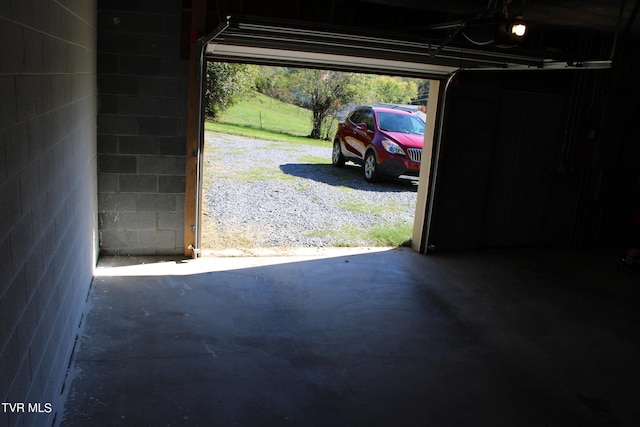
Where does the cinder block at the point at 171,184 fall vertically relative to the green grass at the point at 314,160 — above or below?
above

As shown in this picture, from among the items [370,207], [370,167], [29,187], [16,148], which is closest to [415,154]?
[370,167]

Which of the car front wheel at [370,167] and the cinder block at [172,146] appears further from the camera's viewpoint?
the car front wheel at [370,167]

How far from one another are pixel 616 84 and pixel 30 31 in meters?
6.68

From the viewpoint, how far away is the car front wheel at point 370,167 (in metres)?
10.4

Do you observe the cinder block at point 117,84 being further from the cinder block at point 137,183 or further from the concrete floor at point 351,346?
the concrete floor at point 351,346

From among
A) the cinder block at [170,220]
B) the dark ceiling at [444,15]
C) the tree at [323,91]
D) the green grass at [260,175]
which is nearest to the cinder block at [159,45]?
the dark ceiling at [444,15]

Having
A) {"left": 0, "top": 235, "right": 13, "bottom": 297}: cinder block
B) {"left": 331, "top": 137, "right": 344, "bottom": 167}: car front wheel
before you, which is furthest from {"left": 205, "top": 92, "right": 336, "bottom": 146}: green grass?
{"left": 0, "top": 235, "right": 13, "bottom": 297}: cinder block

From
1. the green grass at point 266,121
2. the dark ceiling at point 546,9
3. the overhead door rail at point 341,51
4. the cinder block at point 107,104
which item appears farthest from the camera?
the green grass at point 266,121

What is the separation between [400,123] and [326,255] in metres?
5.19

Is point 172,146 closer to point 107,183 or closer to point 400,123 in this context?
point 107,183

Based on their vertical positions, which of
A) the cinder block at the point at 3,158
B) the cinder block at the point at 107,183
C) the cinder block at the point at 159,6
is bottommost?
the cinder block at the point at 107,183

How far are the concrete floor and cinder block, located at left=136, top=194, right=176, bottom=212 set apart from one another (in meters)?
0.59

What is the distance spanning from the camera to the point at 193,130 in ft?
17.3

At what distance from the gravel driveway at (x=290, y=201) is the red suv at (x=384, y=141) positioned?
1.29ft
